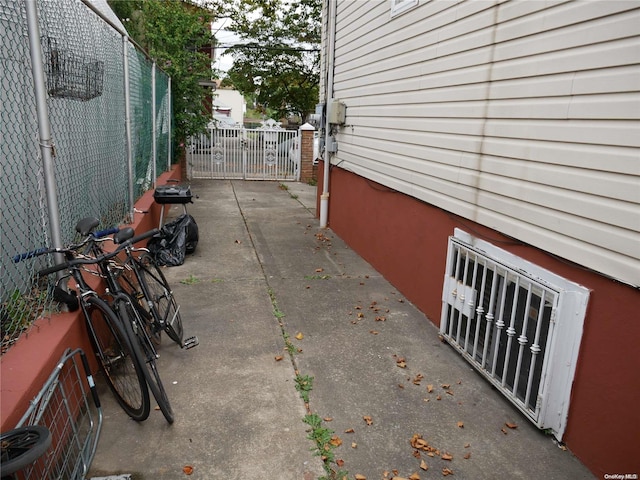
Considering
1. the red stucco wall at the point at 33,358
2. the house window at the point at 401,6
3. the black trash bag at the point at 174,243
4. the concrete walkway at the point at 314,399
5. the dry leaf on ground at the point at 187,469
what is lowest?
the concrete walkway at the point at 314,399

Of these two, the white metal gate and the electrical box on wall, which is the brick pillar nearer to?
the white metal gate

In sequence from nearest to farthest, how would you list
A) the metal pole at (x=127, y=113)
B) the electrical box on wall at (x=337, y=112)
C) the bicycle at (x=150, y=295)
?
1. the bicycle at (x=150, y=295)
2. the metal pole at (x=127, y=113)
3. the electrical box on wall at (x=337, y=112)

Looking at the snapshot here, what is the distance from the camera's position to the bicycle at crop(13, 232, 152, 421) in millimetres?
2801

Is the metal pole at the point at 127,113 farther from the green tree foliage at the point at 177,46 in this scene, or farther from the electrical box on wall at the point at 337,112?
the green tree foliage at the point at 177,46

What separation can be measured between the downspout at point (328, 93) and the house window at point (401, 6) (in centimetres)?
274

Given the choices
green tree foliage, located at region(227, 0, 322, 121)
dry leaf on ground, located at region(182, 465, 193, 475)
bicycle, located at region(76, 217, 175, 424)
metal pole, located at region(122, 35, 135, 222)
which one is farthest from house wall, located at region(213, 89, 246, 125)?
dry leaf on ground, located at region(182, 465, 193, 475)

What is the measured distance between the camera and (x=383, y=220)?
6.08 m

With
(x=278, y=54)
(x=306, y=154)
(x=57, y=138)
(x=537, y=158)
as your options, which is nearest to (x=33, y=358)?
(x=57, y=138)

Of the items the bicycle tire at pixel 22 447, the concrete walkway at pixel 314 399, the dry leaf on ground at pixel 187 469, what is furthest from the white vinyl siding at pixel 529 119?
the bicycle tire at pixel 22 447

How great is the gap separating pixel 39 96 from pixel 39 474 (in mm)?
1987

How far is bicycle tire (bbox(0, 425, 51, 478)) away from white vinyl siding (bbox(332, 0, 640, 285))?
2.72m

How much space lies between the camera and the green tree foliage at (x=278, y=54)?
22.3m

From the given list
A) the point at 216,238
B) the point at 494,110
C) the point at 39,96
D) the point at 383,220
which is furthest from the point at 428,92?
the point at 216,238

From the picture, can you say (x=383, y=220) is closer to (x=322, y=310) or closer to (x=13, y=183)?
(x=322, y=310)
